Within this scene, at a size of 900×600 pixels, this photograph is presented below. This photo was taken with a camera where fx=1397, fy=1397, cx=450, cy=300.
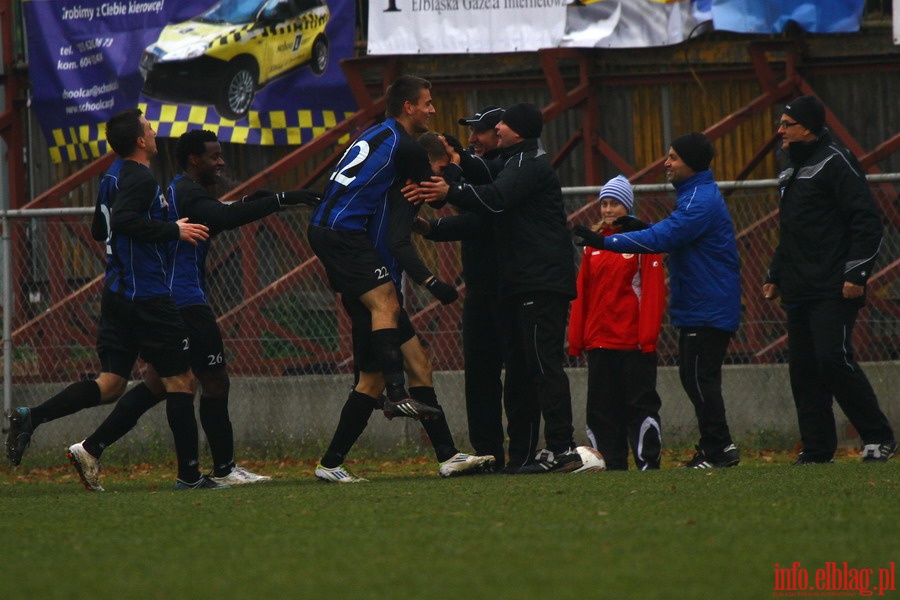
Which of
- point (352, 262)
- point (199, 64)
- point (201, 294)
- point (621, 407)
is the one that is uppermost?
point (199, 64)

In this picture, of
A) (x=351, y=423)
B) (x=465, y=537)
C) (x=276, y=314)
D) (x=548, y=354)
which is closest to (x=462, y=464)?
(x=351, y=423)

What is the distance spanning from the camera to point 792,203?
7879mm

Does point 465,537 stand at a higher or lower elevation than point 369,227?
lower

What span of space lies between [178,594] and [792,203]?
16.4ft

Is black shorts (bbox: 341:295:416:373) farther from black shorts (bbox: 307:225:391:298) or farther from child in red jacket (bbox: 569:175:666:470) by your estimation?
child in red jacket (bbox: 569:175:666:470)

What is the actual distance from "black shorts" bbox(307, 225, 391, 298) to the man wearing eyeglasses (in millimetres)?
2358

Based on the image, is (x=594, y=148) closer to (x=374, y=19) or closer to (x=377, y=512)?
(x=374, y=19)

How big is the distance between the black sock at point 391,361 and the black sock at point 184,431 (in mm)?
1045

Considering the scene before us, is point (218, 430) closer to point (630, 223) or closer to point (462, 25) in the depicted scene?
point (630, 223)

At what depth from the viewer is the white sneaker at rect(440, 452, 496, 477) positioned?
7582 mm

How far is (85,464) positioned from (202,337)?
95 centimetres

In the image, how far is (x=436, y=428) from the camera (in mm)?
7707

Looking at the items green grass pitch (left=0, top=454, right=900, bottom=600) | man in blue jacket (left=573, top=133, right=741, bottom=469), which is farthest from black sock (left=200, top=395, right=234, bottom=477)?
man in blue jacket (left=573, top=133, right=741, bottom=469)

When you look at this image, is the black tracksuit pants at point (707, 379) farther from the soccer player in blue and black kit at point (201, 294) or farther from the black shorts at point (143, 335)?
the black shorts at point (143, 335)
